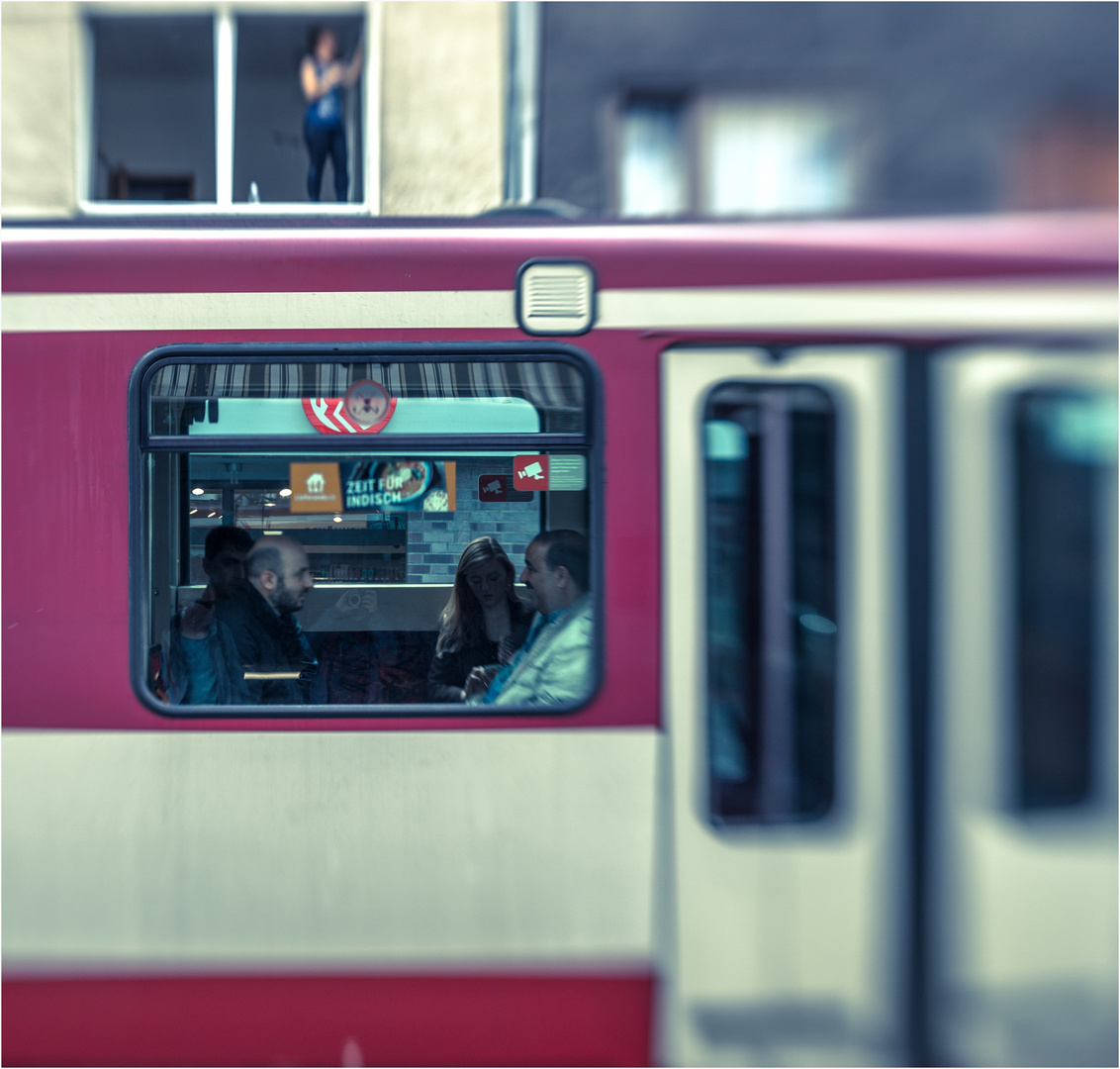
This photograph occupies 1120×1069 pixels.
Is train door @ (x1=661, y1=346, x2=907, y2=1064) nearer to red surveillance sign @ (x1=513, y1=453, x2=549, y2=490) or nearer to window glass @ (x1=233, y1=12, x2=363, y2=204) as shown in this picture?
red surveillance sign @ (x1=513, y1=453, x2=549, y2=490)

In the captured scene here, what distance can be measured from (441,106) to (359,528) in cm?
383

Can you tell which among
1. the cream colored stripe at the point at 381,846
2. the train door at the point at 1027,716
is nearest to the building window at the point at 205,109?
the cream colored stripe at the point at 381,846

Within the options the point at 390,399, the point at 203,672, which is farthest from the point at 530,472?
the point at 203,672

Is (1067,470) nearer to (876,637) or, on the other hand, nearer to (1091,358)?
(1091,358)

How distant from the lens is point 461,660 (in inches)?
101

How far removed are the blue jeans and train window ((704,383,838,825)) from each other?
3558 millimetres

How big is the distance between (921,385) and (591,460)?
89cm

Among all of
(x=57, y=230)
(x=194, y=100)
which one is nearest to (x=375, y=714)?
(x=57, y=230)

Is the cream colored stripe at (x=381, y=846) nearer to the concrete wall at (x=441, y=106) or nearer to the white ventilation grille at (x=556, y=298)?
the white ventilation grille at (x=556, y=298)

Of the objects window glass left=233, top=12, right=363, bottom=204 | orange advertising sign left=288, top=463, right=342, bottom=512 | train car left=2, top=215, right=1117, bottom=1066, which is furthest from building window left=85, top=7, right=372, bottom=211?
orange advertising sign left=288, top=463, right=342, bottom=512

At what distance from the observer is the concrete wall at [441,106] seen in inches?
205

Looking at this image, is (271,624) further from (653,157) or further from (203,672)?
(653,157)

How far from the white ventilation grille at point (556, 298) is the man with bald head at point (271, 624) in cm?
95

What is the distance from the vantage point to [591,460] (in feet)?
7.57
